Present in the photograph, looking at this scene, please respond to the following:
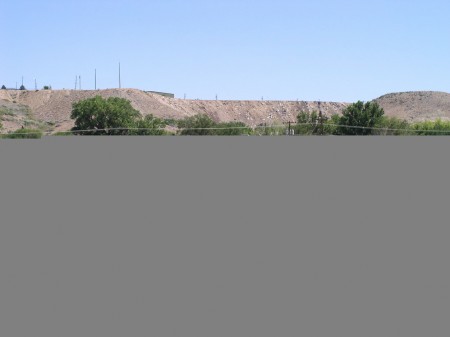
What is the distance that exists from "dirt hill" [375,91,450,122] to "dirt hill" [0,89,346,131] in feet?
42.1

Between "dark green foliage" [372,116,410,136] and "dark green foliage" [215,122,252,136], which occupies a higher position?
"dark green foliage" [372,116,410,136]

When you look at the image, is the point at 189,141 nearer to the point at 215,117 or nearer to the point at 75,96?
the point at 75,96

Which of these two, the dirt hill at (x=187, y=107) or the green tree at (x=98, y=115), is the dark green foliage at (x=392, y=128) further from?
the dirt hill at (x=187, y=107)

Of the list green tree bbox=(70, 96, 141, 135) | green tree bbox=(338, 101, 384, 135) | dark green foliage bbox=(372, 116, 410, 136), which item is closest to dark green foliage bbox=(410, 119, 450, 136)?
dark green foliage bbox=(372, 116, 410, 136)

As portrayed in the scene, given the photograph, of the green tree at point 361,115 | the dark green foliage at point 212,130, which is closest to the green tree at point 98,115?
the dark green foliage at point 212,130

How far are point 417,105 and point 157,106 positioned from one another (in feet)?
196

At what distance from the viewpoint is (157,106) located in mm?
107500

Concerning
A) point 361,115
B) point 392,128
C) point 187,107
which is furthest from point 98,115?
point 187,107

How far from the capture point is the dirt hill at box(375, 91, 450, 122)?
12150cm

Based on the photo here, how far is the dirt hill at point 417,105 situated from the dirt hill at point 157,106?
505 inches

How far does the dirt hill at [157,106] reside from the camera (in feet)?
335

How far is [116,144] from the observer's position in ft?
18.2

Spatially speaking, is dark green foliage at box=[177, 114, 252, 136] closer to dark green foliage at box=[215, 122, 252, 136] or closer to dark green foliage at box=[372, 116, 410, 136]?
dark green foliage at box=[215, 122, 252, 136]

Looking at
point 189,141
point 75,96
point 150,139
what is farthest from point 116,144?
point 75,96
